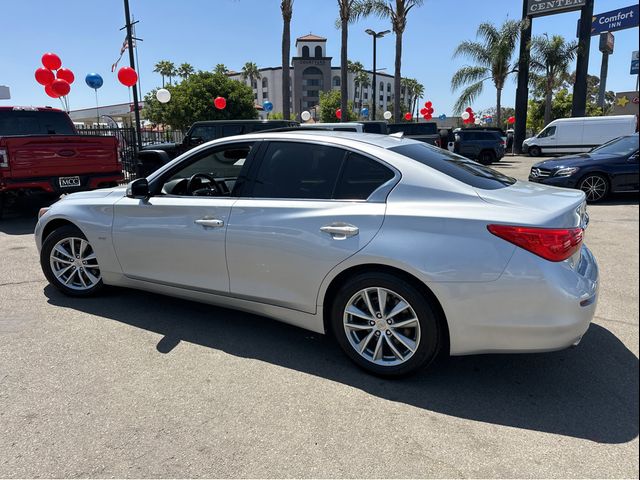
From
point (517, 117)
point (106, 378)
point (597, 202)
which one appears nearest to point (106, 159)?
point (106, 378)

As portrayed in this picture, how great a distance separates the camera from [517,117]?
30641 mm

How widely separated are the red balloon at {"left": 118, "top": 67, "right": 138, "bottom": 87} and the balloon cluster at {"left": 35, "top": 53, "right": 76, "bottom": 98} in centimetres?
203

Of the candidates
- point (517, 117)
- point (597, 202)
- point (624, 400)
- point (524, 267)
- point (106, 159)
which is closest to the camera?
point (524, 267)

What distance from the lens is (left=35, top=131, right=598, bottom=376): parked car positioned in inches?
107

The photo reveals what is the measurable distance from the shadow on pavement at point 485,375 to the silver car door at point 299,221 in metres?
0.46

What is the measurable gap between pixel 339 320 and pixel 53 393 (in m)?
1.93

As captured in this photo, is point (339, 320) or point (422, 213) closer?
point (422, 213)

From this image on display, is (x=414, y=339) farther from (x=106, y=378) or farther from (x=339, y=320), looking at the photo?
(x=106, y=378)

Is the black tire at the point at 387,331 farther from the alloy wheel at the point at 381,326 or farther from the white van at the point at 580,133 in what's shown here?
the white van at the point at 580,133

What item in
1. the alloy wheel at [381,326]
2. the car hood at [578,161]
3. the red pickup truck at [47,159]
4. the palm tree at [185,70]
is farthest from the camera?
the palm tree at [185,70]

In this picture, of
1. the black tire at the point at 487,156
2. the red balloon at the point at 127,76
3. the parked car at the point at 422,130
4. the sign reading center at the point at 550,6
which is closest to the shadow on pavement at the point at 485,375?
the red balloon at the point at 127,76

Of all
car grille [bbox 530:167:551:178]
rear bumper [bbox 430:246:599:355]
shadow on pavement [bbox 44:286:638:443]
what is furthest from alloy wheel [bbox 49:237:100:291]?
car grille [bbox 530:167:551:178]

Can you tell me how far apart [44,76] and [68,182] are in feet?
29.6

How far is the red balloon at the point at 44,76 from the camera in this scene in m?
15.0
